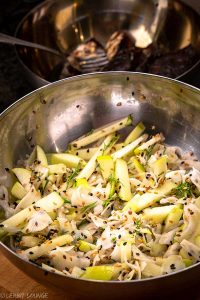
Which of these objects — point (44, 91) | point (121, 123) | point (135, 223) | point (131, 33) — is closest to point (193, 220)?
point (135, 223)

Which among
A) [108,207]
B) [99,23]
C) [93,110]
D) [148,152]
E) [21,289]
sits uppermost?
[99,23]

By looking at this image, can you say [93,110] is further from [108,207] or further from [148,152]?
[108,207]

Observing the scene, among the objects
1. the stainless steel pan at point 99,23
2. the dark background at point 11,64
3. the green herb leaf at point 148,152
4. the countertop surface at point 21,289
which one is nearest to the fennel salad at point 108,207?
the green herb leaf at point 148,152

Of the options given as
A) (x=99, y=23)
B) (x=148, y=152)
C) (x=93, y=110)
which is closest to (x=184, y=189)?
(x=148, y=152)

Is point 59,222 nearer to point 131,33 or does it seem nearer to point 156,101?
point 156,101

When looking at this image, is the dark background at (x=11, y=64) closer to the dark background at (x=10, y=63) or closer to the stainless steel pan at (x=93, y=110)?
the dark background at (x=10, y=63)

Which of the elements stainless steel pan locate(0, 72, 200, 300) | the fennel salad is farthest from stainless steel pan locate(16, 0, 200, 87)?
the fennel salad
